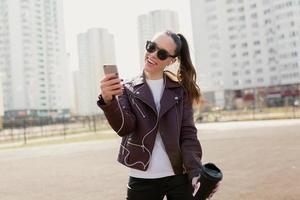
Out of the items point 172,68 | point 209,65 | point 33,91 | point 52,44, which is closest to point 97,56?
point 52,44

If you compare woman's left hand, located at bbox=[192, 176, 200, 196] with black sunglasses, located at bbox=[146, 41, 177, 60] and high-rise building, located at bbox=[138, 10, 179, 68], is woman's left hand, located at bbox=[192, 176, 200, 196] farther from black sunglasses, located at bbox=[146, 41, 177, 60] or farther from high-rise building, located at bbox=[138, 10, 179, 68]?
high-rise building, located at bbox=[138, 10, 179, 68]

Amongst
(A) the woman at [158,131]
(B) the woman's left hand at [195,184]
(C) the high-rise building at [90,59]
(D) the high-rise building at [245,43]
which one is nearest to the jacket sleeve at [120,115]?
(A) the woman at [158,131]

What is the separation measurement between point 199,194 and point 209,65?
94.3 metres

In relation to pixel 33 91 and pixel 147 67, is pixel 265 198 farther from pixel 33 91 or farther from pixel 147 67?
pixel 33 91

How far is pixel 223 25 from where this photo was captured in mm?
97250

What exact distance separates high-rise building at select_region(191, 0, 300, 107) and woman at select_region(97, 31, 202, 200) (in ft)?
271

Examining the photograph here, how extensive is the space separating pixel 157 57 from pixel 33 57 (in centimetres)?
10588

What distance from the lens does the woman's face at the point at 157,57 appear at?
282cm

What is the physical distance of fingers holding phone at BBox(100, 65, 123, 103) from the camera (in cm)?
238

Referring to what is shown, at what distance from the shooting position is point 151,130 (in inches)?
106

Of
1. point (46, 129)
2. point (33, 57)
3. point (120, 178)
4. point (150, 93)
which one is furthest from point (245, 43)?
point (150, 93)

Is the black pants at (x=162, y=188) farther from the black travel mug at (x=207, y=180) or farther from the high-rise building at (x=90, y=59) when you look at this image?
the high-rise building at (x=90, y=59)

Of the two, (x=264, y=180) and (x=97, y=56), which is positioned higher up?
(x=97, y=56)

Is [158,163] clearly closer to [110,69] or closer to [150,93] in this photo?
[150,93]
